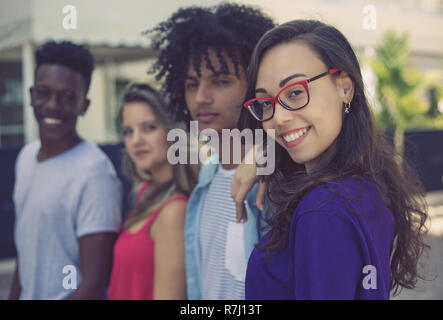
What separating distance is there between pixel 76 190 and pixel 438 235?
572 centimetres

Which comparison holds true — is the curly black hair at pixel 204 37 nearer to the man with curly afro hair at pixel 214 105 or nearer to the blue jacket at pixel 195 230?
the man with curly afro hair at pixel 214 105

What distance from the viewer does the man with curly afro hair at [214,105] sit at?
176cm

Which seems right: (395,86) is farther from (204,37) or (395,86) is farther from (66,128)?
(66,128)

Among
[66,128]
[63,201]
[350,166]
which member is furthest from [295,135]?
[66,128]

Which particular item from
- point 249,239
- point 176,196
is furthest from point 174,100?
point 249,239

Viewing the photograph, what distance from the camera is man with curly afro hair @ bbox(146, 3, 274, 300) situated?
1.76 meters

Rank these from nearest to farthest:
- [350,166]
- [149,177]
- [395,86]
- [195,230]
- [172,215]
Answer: [350,166] → [195,230] → [172,215] → [149,177] → [395,86]

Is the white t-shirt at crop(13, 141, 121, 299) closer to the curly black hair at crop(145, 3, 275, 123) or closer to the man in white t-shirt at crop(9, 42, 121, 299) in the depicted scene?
the man in white t-shirt at crop(9, 42, 121, 299)

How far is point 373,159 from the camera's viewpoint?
125 centimetres

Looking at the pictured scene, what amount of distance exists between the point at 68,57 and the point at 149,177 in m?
0.76

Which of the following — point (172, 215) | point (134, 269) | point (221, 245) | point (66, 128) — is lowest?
point (134, 269)

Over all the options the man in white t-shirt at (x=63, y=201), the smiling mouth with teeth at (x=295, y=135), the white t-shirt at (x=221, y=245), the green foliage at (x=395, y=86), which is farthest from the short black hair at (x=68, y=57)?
the green foliage at (x=395, y=86)

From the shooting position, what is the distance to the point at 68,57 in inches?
86.6

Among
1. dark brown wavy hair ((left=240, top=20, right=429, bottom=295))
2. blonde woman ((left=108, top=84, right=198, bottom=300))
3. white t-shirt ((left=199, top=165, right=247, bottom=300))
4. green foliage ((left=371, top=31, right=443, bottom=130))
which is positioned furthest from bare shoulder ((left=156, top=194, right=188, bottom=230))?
green foliage ((left=371, top=31, right=443, bottom=130))
